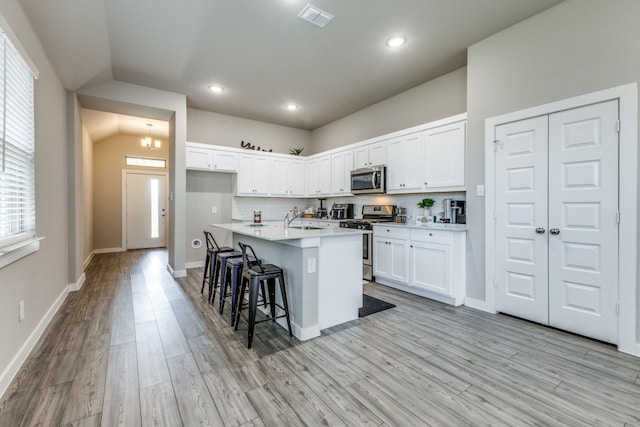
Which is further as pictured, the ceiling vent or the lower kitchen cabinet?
the lower kitchen cabinet

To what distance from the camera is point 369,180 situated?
15.6 ft

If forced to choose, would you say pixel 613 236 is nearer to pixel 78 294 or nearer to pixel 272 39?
pixel 272 39

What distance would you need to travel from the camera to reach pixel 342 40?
3.23 meters

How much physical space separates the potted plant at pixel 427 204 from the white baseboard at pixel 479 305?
132 cm

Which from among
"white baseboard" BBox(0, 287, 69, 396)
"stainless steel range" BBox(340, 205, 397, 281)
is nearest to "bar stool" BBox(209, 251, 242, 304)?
"white baseboard" BBox(0, 287, 69, 396)

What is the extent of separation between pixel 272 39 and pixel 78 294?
160 inches

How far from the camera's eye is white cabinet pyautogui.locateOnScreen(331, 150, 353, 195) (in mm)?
5363

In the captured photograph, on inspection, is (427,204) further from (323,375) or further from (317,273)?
(323,375)

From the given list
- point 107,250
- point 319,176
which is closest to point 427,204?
point 319,176

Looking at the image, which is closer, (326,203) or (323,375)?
(323,375)

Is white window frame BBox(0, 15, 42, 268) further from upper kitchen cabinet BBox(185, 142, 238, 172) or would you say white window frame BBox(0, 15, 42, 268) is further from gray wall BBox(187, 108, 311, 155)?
gray wall BBox(187, 108, 311, 155)

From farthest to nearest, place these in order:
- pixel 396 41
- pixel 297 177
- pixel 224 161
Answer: pixel 297 177
pixel 224 161
pixel 396 41

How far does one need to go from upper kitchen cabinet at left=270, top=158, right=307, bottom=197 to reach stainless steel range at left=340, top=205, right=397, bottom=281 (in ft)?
5.52

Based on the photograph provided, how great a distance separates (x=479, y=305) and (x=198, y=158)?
4887 mm
